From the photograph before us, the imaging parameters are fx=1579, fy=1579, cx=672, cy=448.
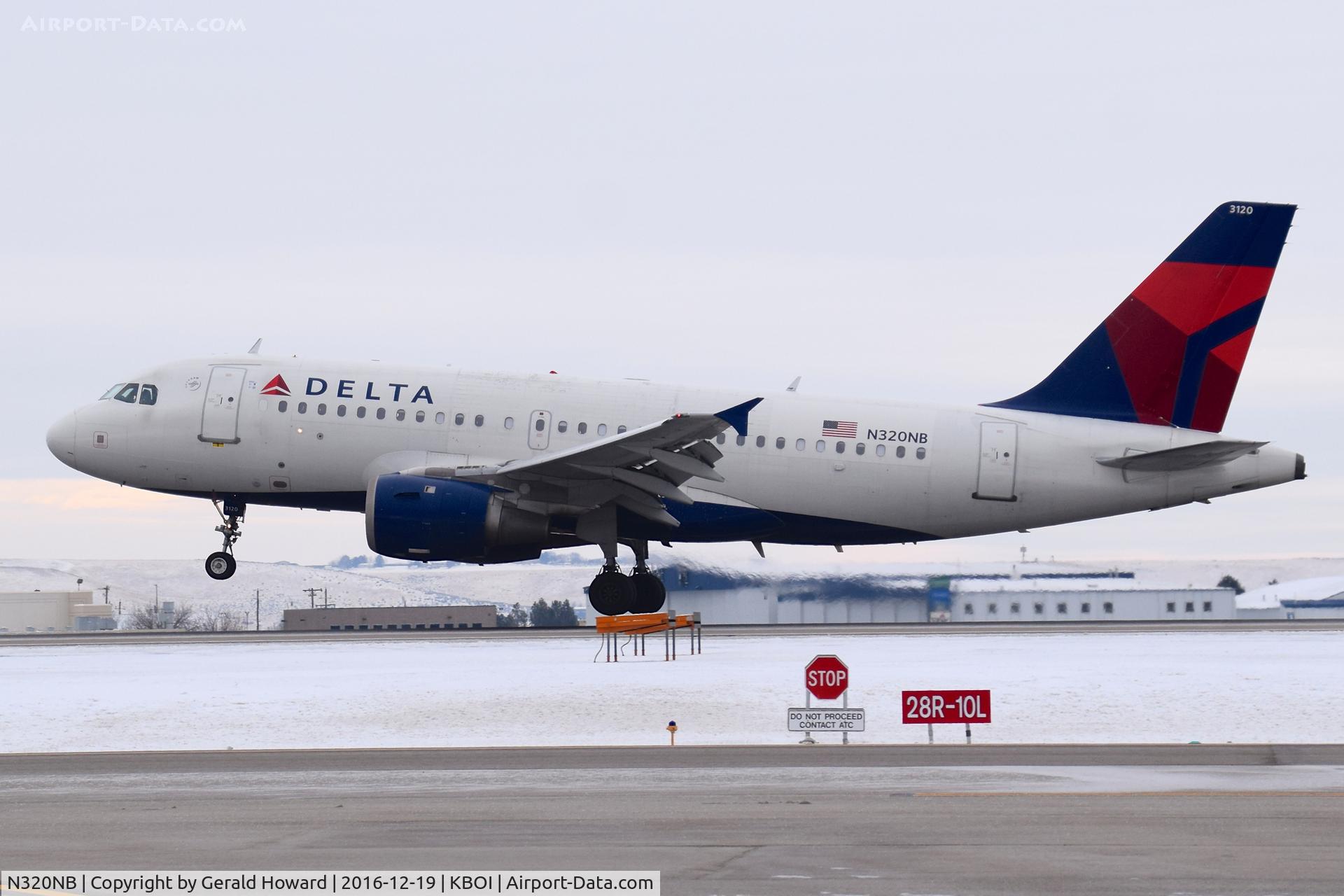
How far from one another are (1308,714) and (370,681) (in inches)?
536

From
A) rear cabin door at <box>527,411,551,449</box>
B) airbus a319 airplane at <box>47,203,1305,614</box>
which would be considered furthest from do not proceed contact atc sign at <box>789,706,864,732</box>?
rear cabin door at <box>527,411,551,449</box>

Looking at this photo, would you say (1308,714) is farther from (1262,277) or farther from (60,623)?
(60,623)

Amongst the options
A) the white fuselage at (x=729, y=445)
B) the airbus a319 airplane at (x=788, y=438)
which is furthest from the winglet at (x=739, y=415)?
the white fuselage at (x=729, y=445)

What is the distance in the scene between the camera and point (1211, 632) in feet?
111

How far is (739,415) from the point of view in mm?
29578

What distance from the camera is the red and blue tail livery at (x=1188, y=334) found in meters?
32.8

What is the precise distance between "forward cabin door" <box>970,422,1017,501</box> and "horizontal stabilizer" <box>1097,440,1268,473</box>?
1.82m

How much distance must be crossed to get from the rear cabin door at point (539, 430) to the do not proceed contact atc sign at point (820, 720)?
13431mm

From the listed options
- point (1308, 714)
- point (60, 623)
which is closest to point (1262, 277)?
point (1308, 714)

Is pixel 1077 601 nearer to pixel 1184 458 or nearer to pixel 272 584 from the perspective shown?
pixel 1184 458

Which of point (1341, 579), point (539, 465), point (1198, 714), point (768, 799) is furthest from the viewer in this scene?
point (1341, 579)

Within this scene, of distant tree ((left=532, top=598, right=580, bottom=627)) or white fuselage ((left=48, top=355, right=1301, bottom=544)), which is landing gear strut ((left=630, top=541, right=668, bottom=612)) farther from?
distant tree ((left=532, top=598, right=580, bottom=627))

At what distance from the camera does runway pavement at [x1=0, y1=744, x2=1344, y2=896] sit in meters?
10.8

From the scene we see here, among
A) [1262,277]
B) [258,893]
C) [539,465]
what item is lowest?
[258,893]
